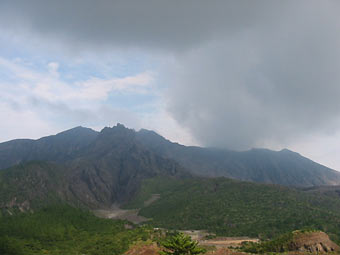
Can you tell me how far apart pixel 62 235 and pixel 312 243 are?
5804 cm

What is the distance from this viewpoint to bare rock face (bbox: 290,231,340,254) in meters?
62.0

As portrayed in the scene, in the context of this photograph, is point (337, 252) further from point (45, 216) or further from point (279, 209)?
point (279, 209)

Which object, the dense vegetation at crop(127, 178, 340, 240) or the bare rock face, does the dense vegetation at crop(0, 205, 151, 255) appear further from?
the dense vegetation at crop(127, 178, 340, 240)

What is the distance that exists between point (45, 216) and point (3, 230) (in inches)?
529

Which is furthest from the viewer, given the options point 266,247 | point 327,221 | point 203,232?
point 203,232

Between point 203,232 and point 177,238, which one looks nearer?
point 177,238

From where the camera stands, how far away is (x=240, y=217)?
488 feet

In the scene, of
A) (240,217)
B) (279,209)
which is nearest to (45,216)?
(240,217)

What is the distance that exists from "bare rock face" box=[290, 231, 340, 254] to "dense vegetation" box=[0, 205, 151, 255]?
3293cm

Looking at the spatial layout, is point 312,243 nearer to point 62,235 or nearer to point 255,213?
point 62,235

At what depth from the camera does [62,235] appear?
79062mm

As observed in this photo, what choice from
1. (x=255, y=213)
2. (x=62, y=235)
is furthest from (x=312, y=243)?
(x=255, y=213)

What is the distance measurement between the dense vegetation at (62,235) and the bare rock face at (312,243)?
32925mm

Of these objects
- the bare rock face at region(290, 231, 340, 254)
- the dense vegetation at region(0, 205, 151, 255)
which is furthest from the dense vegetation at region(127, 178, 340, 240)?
the dense vegetation at region(0, 205, 151, 255)
